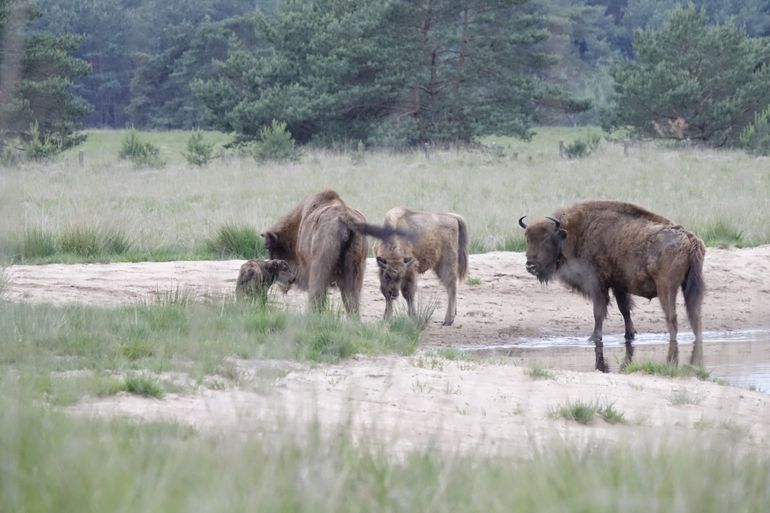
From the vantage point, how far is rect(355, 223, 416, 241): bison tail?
970 centimetres

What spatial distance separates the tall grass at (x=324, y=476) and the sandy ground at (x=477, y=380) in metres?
0.16

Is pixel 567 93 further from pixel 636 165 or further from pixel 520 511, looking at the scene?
pixel 520 511

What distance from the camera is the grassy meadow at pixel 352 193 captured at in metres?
15.8

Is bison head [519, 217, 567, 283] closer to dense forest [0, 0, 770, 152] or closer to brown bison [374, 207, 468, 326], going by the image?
brown bison [374, 207, 468, 326]

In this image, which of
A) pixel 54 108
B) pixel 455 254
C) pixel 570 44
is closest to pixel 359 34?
pixel 570 44

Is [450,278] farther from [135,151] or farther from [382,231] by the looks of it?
[135,151]

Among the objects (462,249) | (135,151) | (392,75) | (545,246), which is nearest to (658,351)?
(545,246)

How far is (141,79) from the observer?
43562 millimetres

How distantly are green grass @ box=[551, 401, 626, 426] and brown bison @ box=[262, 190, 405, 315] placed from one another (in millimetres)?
3316

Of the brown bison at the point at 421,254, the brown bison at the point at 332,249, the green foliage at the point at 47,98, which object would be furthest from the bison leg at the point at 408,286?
the green foliage at the point at 47,98

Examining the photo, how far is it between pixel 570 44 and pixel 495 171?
31.7 ft

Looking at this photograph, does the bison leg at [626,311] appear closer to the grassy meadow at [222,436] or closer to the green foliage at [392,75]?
the grassy meadow at [222,436]

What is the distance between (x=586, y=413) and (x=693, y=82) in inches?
1509

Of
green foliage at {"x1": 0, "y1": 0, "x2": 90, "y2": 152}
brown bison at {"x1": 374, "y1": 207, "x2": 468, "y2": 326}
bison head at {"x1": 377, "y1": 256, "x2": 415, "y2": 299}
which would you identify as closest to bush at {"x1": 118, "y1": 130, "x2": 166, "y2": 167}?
green foliage at {"x1": 0, "y1": 0, "x2": 90, "y2": 152}
